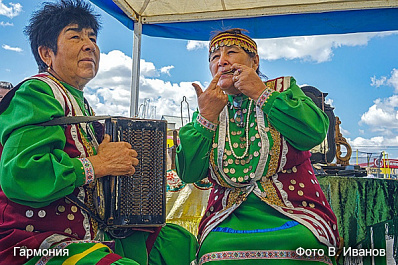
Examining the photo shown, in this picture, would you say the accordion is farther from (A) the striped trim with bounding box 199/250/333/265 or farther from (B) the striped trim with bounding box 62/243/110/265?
(A) the striped trim with bounding box 199/250/333/265

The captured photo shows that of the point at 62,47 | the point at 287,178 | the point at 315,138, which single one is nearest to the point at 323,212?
the point at 287,178

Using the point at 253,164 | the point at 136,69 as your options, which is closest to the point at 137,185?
the point at 253,164

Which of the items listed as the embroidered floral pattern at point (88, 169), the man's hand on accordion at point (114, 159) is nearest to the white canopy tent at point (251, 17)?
the man's hand on accordion at point (114, 159)

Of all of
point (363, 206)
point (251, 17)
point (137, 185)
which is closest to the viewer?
point (137, 185)

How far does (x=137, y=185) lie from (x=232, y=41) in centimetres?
95

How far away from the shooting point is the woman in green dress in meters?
1.72

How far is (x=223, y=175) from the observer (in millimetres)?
1955

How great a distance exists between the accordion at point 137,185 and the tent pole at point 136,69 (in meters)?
2.19

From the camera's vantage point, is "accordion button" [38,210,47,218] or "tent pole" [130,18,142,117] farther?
"tent pole" [130,18,142,117]

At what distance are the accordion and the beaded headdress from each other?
0.58 metres

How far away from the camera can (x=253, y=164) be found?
1.91 metres

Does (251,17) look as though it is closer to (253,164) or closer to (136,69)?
(136,69)

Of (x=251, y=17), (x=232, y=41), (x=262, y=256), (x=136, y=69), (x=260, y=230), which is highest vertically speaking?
(x=251, y=17)

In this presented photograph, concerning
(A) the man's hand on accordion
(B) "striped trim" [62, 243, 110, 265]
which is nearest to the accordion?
(A) the man's hand on accordion
